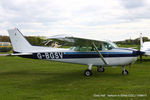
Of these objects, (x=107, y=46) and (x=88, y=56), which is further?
(x=88, y=56)

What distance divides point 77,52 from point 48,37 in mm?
3824

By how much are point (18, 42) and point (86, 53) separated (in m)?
4.82

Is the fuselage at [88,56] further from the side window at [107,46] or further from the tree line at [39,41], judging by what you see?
the tree line at [39,41]

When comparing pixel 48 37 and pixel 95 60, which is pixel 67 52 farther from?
pixel 48 37

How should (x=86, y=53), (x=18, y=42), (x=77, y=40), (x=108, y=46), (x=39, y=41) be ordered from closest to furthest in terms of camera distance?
(x=77, y=40) → (x=108, y=46) → (x=86, y=53) → (x=18, y=42) → (x=39, y=41)

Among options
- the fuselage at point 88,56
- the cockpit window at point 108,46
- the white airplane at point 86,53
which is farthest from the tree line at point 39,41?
the cockpit window at point 108,46

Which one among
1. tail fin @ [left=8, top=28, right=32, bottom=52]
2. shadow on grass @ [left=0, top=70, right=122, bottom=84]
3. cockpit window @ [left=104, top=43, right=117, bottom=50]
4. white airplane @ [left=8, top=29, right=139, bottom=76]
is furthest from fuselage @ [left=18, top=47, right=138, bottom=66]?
shadow on grass @ [left=0, top=70, right=122, bottom=84]

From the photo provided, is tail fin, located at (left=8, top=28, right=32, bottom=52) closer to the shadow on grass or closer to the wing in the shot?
the shadow on grass

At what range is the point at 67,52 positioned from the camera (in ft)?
42.2

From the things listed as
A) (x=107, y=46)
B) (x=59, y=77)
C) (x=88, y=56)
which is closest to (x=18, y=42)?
(x=59, y=77)

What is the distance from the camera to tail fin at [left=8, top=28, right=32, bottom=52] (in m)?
13.7

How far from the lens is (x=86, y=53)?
12.6 m

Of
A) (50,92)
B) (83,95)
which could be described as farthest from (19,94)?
(83,95)

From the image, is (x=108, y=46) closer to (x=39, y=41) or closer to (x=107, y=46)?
(x=107, y=46)
